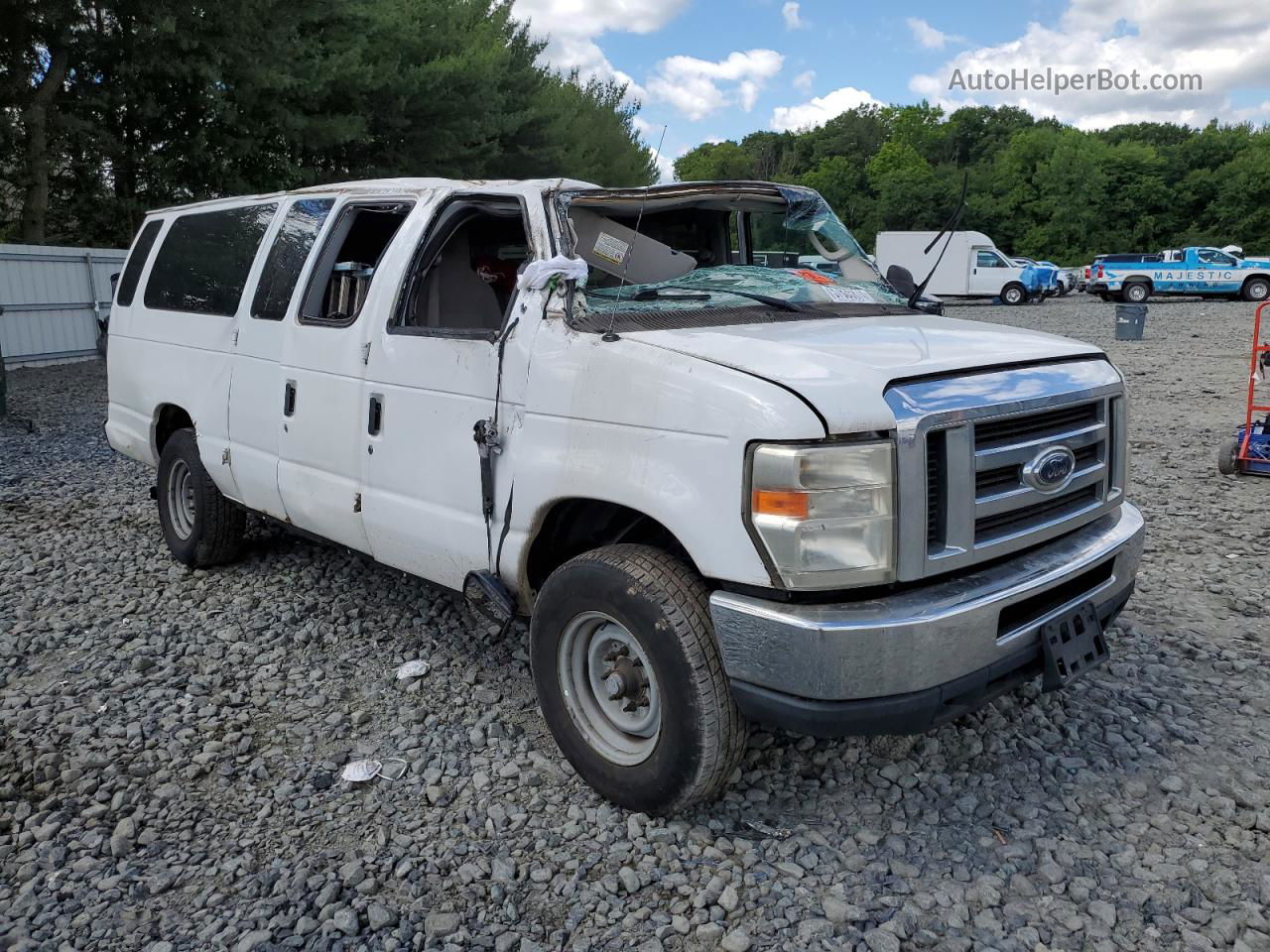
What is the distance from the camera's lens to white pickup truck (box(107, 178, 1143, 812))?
2.65 metres

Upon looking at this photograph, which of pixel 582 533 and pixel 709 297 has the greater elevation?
pixel 709 297

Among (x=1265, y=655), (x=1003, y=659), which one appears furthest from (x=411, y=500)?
(x=1265, y=655)

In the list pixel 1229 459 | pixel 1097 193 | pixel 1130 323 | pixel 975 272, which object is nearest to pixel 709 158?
pixel 1097 193

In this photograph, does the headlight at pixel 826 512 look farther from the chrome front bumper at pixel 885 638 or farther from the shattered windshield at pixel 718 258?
the shattered windshield at pixel 718 258

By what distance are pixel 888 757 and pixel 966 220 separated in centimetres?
6196

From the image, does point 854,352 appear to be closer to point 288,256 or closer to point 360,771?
point 360,771

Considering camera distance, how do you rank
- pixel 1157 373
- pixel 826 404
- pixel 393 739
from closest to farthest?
1. pixel 826 404
2. pixel 393 739
3. pixel 1157 373

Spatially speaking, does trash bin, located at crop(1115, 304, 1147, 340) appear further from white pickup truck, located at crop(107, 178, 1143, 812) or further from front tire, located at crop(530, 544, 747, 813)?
front tire, located at crop(530, 544, 747, 813)

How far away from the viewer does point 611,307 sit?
11.2ft

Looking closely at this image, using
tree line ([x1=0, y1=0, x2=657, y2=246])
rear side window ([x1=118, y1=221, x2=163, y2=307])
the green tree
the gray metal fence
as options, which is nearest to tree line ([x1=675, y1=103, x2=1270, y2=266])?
the green tree

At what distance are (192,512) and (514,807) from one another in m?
3.29

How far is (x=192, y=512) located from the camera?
5.56 metres

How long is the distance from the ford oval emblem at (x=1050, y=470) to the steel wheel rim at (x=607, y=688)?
4.40 ft

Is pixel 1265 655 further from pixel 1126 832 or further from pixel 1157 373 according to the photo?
pixel 1157 373
